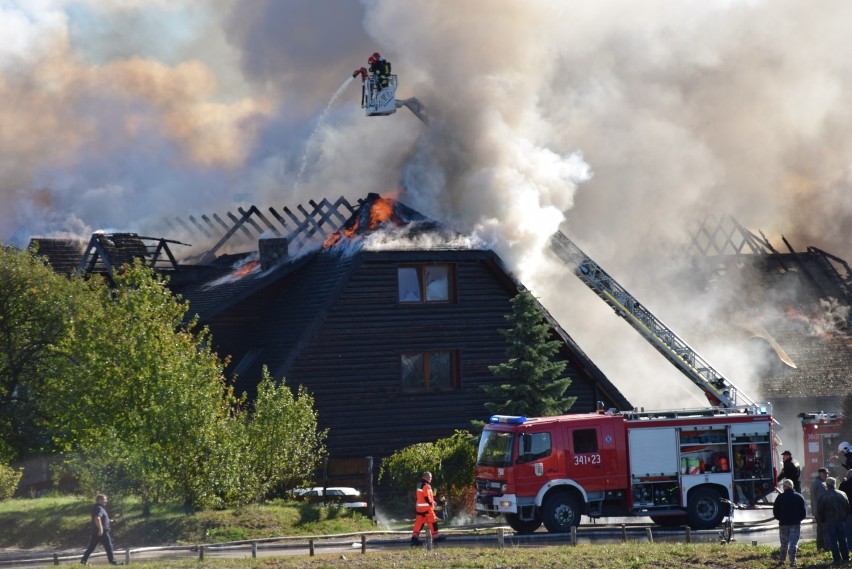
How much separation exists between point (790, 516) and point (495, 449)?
26.6 feet

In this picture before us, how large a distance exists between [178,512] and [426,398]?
1172 centimetres

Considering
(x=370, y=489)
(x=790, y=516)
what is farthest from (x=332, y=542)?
(x=790, y=516)

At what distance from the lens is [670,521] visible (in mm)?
30438

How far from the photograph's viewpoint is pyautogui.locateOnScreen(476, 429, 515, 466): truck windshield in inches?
1128

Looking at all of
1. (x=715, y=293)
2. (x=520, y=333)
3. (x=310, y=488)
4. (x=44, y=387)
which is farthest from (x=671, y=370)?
(x=44, y=387)

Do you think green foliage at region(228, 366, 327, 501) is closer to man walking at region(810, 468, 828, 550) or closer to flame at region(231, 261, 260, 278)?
flame at region(231, 261, 260, 278)

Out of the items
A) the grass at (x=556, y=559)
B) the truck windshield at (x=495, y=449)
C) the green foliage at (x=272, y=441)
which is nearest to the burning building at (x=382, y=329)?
the green foliage at (x=272, y=441)

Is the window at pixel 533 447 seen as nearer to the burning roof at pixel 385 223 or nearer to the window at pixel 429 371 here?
the window at pixel 429 371

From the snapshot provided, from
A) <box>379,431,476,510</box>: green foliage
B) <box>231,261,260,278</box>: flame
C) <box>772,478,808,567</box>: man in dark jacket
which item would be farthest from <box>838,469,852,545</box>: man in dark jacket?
<box>231,261,260,278</box>: flame

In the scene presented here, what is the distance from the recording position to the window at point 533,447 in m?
28.4

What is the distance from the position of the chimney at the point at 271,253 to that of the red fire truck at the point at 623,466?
615 inches

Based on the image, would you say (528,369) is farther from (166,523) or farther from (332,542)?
(166,523)

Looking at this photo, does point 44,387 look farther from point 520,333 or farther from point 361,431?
point 520,333

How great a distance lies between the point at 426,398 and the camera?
40.4 m
